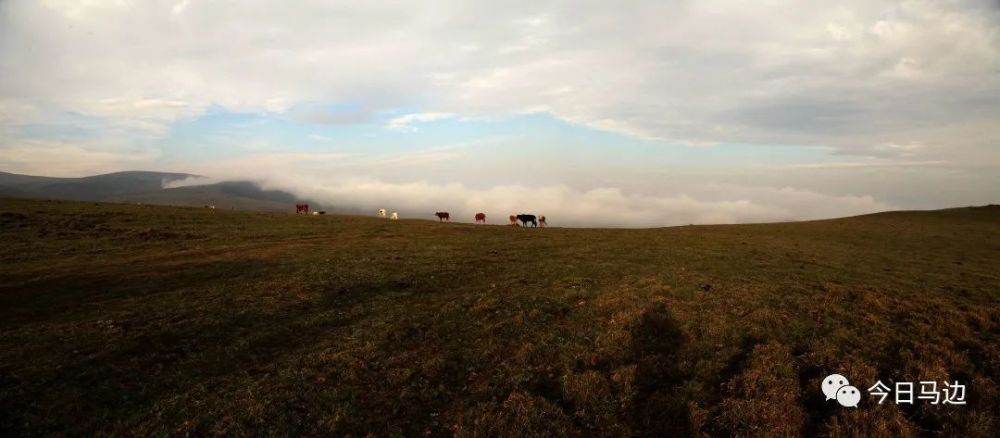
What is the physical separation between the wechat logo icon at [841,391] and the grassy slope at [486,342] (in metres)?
0.31

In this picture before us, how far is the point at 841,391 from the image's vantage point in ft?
43.2

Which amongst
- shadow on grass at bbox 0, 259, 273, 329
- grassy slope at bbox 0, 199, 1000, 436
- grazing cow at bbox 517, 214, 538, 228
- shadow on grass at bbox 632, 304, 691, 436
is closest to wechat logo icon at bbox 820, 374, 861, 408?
grassy slope at bbox 0, 199, 1000, 436

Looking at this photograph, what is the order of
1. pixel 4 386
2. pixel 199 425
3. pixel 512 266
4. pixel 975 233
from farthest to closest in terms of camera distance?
pixel 975 233, pixel 512 266, pixel 4 386, pixel 199 425

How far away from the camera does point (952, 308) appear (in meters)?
20.1

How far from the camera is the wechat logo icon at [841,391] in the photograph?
12.8m

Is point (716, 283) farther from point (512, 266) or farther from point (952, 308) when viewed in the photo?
point (512, 266)

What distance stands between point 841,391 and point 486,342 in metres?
11.2

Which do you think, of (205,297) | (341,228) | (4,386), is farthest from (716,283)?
(341,228)

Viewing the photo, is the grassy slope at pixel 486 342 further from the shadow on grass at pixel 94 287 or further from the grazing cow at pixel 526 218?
the grazing cow at pixel 526 218

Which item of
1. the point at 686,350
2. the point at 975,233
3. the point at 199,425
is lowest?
the point at 199,425

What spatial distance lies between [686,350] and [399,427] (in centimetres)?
1003

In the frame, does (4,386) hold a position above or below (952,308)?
below

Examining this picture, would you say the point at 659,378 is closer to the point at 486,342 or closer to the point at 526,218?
the point at 486,342

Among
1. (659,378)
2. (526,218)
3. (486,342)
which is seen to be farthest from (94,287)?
(526,218)
